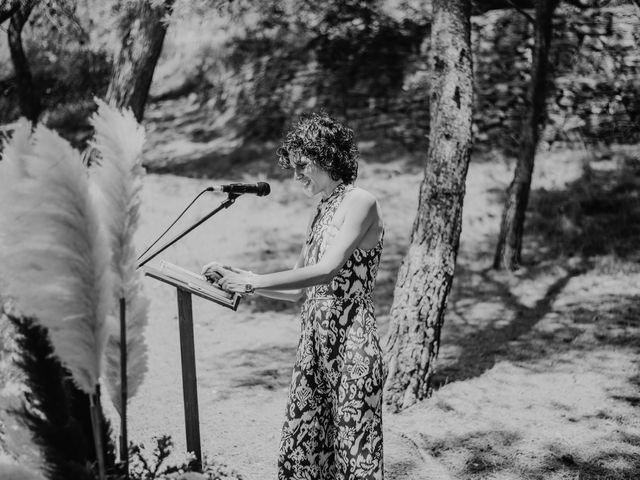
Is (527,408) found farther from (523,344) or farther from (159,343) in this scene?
(159,343)

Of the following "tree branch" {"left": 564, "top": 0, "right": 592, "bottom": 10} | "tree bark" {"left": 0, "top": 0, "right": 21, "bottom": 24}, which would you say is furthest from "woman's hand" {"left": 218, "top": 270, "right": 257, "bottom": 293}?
"tree branch" {"left": 564, "top": 0, "right": 592, "bottom": 10}

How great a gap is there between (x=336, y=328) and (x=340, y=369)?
6.7 inches

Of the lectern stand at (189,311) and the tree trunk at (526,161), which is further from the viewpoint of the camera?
the tree trunk at (526,161)

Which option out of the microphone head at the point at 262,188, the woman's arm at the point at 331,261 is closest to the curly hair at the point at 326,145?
the woman's arm at the point at 331,261

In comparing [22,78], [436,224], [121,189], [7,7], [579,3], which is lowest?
[436,224]

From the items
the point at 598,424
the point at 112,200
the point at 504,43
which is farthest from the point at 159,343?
the point at 504,43

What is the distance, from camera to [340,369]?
2.68 meters

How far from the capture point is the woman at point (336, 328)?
8.59ft

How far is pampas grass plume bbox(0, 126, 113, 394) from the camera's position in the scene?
1421 mm

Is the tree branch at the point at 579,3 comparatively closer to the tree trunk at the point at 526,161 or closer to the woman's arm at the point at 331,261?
the tree trunk at the point at 526,161

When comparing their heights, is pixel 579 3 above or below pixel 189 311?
above

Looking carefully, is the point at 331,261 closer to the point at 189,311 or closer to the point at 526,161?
the point at 189,311

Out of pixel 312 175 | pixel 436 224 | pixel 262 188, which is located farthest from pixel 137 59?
pixel 262 188

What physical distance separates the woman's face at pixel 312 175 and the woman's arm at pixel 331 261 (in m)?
0.19
